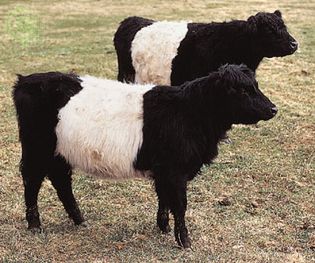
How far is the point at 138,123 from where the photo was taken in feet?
16.8

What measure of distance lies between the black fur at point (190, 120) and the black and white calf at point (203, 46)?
2.86 m

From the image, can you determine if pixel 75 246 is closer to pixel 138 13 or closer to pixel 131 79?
pixel 131 79

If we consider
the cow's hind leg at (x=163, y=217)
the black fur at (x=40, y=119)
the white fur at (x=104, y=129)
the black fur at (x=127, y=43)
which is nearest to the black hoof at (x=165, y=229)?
the cow's hind leg at (x=163, y=217)

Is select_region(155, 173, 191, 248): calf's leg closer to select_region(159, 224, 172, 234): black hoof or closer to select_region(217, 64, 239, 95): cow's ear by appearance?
select_region(159, 224, 172, 234): black hoof

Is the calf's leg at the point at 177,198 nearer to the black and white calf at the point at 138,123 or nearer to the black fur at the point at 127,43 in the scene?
the black and white calf at the point at 138,123

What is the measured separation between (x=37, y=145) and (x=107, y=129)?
0.67 m

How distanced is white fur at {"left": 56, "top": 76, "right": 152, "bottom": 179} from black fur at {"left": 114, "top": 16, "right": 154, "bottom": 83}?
138 inches

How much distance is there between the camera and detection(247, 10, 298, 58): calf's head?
26.2 ft

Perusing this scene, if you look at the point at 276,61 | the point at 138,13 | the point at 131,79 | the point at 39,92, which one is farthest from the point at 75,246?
the point at 138,13

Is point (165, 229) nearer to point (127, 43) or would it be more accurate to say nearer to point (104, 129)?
point (104, 129)

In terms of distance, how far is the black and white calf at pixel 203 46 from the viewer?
7938 millimetres

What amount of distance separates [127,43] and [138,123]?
3.83 meters

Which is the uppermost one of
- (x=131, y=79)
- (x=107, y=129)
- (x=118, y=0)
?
(x=107, y=129)

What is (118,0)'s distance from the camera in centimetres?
2319
